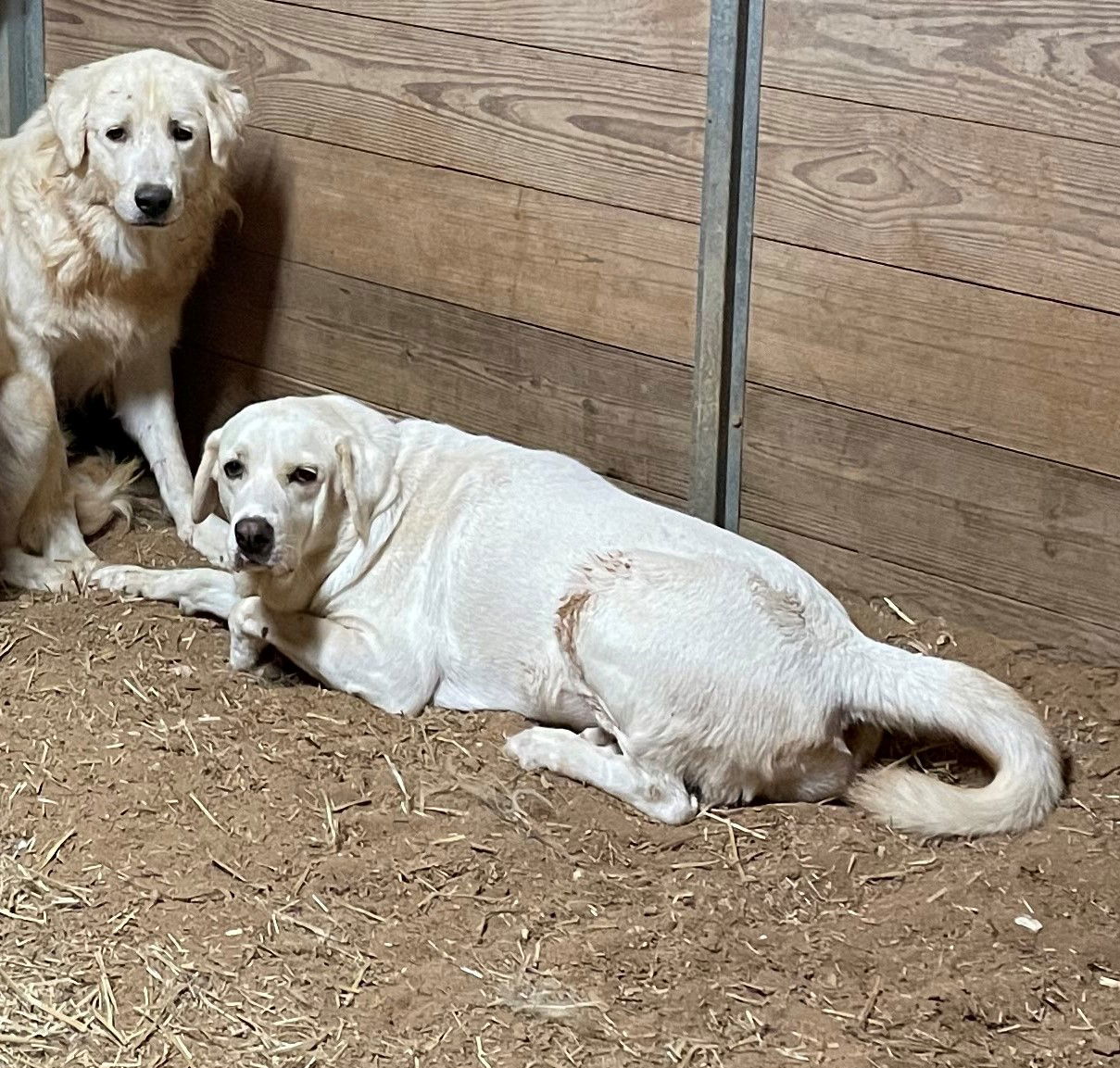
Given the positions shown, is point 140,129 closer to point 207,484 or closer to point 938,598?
point 207,484

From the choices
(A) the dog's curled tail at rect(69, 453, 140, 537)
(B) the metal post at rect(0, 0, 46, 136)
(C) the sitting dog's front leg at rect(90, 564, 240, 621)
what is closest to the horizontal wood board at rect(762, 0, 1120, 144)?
(C) the sitting dog's front leg at rect(90, 564, 240, 621)

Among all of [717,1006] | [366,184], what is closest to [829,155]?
[366,184]

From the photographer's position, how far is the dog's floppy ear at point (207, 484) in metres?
3.54

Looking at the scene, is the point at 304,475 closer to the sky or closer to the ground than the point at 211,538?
closer to the sky

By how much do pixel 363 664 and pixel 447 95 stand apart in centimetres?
156

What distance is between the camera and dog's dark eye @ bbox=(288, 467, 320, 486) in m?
3.46

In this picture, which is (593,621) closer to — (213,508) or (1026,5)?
(213,508)

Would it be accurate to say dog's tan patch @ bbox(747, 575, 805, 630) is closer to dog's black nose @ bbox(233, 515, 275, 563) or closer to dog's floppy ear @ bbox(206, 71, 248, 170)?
dog's black nose @ bbox(233, 515, 275, 563)

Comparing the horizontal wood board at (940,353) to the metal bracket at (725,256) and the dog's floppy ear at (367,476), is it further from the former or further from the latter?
the dog's floppy ear at (367,476)

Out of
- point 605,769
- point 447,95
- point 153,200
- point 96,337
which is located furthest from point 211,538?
point 605,769

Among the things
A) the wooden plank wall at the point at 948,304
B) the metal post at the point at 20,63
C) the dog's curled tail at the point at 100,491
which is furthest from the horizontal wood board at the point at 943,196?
Result: the metal post at the point at 20,63

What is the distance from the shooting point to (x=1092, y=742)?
345 cm

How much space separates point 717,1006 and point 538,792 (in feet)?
2.38

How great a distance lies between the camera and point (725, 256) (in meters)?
3.75
